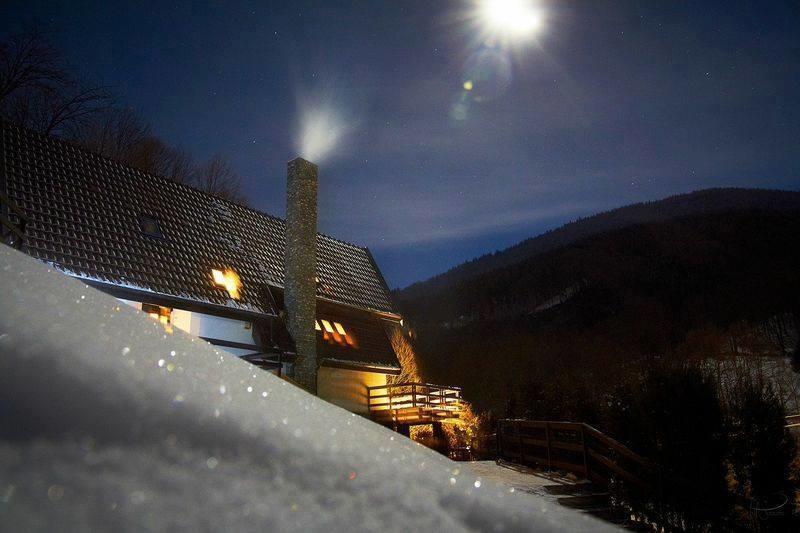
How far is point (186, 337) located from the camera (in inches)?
45.9

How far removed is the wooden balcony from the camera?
63.7 ft

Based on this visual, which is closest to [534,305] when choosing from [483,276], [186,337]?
[483,276]

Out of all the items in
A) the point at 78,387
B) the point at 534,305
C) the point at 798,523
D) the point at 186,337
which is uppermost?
the point at 534,305

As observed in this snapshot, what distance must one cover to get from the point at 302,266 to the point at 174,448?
16.9 m

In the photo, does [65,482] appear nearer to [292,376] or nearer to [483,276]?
[292,376]

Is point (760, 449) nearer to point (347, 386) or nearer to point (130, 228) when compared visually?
point (347, 386)

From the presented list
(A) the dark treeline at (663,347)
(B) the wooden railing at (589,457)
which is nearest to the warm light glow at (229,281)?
(B) the wooden railing at (589,457)

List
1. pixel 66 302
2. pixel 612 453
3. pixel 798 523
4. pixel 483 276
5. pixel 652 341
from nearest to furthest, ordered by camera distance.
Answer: pixel 66 302
pixel 798 523
pixel 612 453
pixel 652 341
pixel 483 276

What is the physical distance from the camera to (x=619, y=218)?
93750 mm

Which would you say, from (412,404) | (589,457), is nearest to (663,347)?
(412,404)

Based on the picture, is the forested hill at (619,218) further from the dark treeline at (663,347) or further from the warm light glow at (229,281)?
the warm light glow at (229,281)

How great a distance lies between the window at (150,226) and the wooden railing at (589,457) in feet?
36.5

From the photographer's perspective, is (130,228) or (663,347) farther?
(663,347)

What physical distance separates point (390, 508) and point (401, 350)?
91.7ft
